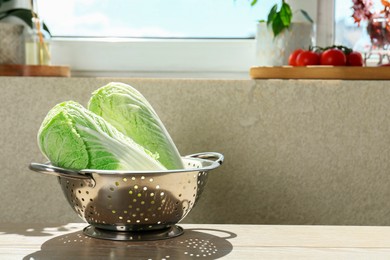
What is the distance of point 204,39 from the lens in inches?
67.4

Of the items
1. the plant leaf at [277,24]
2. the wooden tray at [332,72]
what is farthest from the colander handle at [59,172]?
the plant leaf at [277,24]

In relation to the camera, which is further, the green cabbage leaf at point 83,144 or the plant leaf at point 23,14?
the plant leaf at point 23,14

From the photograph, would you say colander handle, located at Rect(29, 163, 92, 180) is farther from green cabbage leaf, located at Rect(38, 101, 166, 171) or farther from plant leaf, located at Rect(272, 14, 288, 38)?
plant leaf, located at Rect(272, 14, 288, 38)

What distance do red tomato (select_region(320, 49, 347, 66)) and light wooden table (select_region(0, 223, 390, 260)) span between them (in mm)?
473

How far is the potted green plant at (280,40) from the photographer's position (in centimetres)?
157

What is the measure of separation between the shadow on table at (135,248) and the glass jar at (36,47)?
66 cm

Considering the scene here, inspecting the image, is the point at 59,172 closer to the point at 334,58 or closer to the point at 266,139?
the point at 266,139

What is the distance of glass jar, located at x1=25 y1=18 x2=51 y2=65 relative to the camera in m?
1.58

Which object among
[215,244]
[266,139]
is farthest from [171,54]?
[215,244]

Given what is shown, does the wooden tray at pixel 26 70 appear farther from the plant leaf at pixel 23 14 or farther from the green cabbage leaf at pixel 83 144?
the green cabbage leaf at pixel 83 144

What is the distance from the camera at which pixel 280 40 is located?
61.9 inches

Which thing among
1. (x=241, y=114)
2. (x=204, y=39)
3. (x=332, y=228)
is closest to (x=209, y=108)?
(x=241, y=114)

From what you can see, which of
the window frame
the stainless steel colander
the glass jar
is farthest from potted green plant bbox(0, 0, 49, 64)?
the stainless steel colander

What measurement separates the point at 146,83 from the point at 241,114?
0.21m
